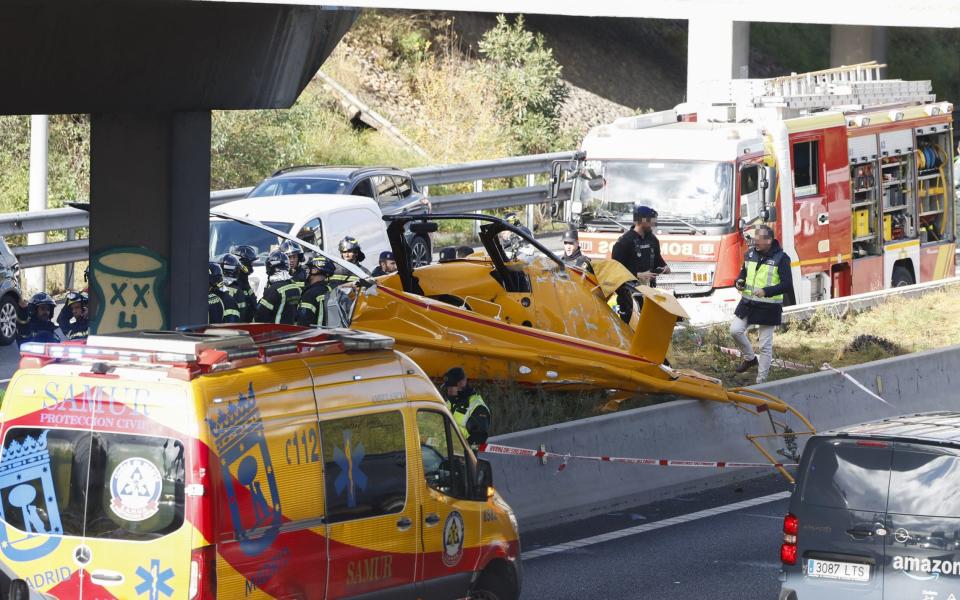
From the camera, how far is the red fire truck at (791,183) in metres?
20.4

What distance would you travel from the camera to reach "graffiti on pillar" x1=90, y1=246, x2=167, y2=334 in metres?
12.4

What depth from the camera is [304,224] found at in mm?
19219

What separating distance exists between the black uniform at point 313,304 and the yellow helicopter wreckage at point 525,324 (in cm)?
63

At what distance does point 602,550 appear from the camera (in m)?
11.7

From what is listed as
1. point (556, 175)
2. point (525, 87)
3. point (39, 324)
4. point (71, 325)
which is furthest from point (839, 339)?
point (525, 87)

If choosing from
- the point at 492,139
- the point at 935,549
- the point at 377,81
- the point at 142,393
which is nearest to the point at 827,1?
the point at 935,549

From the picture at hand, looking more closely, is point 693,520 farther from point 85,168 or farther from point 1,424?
point 85,168

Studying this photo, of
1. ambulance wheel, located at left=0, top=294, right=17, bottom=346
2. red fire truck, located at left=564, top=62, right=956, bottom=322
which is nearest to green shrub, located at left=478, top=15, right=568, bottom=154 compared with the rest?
red fire truck, located at left=564, top=62, right=956, bottom=322

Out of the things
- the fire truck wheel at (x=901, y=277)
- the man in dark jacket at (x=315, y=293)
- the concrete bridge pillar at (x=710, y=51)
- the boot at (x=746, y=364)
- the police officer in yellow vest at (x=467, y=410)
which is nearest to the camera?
the police officer in yellow vest at (x=467, y=410)

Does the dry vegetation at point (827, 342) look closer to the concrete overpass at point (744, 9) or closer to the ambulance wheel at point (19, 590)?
the concrete overpass at point (744, 9)

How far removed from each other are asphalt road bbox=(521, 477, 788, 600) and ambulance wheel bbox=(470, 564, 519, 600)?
1150mm

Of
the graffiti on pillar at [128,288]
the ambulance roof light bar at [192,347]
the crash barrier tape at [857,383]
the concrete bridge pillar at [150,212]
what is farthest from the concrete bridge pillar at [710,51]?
the ambulance roof light bar at [192,347]

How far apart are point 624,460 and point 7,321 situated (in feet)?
28.0

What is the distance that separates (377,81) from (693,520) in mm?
23003
